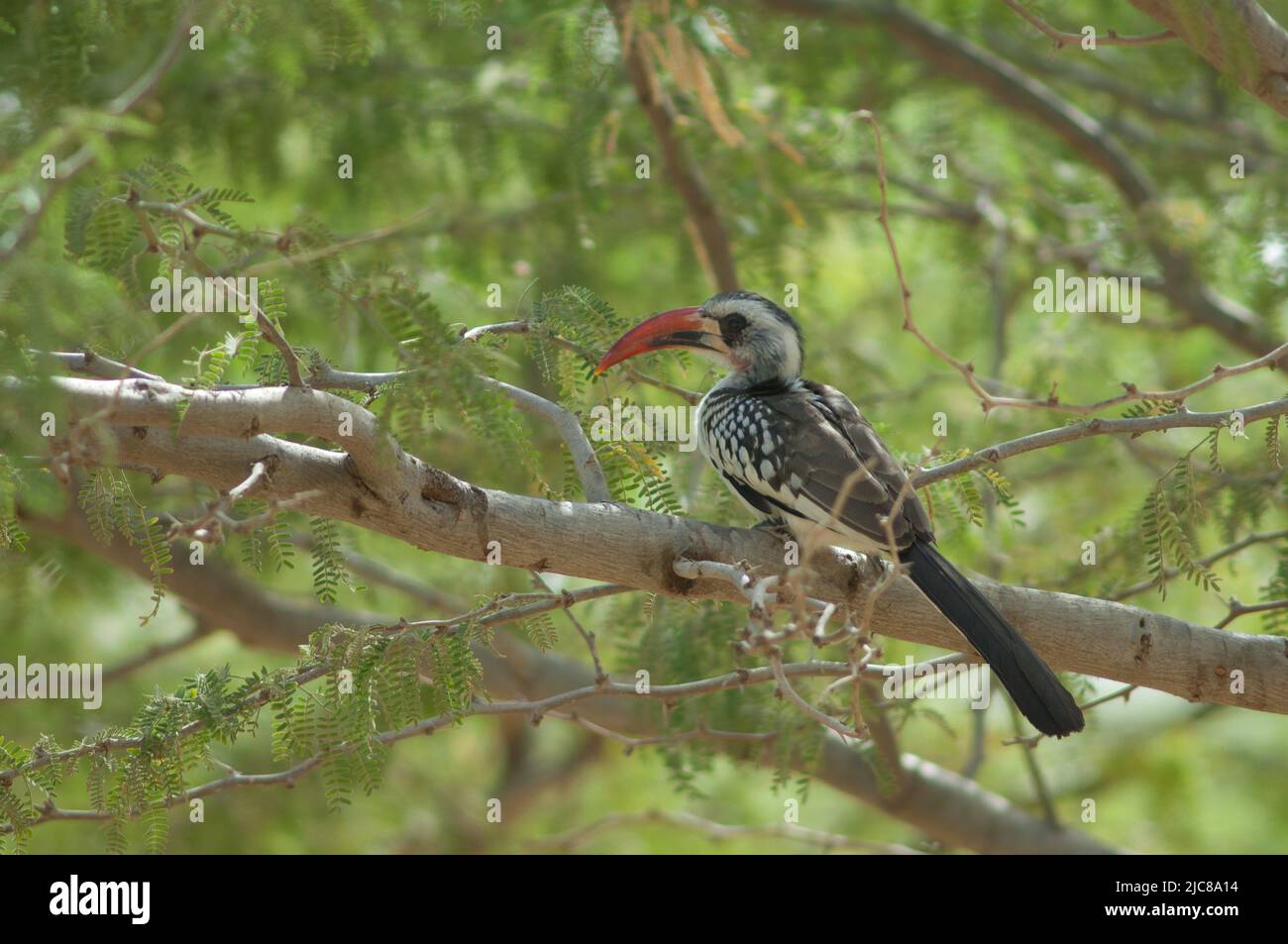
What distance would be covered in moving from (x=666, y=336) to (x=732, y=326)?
0.44 meters

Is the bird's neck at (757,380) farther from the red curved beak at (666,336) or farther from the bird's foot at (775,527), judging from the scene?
the bird's foot at (775,527)

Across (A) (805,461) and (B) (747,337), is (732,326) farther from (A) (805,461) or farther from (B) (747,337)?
(A) (805,461)

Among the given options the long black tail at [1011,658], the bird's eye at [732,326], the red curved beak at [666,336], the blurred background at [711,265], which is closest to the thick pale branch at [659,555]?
the long black tail at [1011,658]

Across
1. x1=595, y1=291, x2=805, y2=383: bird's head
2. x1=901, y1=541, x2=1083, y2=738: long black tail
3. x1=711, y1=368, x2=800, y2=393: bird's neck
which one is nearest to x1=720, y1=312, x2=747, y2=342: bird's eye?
x1=595, y1=291, x2=805, y2=383: bird's head

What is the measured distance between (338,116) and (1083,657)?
4735 mm

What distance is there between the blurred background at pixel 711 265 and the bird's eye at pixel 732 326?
16 centimetres

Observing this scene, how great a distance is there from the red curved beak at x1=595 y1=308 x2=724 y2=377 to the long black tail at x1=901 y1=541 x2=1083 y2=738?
45.9 inches

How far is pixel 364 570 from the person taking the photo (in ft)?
19.4

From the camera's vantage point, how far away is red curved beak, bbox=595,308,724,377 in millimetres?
3812

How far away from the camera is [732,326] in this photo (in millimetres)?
4812

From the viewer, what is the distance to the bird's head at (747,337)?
4.76 metres

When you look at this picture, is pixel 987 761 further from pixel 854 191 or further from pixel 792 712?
pixel 792 712

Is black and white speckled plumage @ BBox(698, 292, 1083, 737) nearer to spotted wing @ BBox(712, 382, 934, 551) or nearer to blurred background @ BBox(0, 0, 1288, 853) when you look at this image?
spotted wing @ BBox(712, 382, 934, 551)

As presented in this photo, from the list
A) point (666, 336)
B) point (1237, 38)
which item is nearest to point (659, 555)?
point (666, 336)
